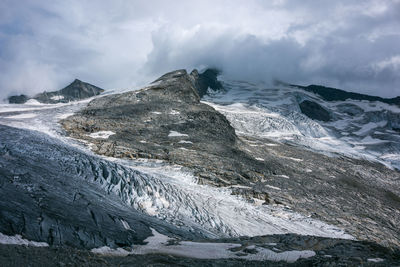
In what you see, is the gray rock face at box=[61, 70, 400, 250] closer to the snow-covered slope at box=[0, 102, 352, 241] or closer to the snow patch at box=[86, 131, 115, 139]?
the snow patch at box=[86, 131, 115, 139]

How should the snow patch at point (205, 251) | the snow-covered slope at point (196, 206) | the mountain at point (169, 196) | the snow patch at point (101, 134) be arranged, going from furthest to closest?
the snow patch at point (101, 134) → the snow-covered slope at point (196, 206) → the snow patch at point (205, 251) → the mountain at point (169, 196)

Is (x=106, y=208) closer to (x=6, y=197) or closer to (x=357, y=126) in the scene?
(x=6, y=197)

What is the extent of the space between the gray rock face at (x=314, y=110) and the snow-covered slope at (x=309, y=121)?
3.14 m

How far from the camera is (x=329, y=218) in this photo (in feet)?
82.0

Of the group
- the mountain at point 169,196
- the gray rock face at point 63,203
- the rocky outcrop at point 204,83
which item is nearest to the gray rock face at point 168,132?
the mountain at point 169,196

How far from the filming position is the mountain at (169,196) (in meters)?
10.9

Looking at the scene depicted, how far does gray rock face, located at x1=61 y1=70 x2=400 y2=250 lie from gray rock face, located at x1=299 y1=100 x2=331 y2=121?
416 feet

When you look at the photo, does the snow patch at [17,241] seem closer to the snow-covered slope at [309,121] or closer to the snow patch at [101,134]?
the snow patch at [101,134]

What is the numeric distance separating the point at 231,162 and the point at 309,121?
10892 cm

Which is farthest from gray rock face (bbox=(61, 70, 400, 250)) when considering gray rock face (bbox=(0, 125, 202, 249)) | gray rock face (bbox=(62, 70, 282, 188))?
gray rock face (bbox=(0, 125, 202, 249))

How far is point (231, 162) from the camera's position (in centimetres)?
3344

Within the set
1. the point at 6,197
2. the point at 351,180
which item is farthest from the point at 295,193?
the point at 6,197

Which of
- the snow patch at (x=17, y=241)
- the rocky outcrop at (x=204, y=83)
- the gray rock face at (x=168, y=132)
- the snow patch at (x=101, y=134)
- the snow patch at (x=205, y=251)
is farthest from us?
the rocky outcrop at (x=204, y=83)

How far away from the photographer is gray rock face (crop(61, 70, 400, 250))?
27156 mm
